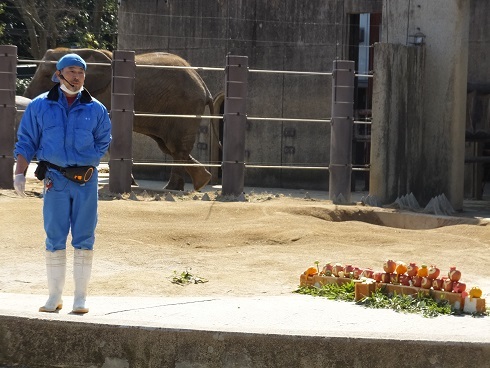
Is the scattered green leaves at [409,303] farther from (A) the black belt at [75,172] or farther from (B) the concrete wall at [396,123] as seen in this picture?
(B) the concrete wall at [396,123]

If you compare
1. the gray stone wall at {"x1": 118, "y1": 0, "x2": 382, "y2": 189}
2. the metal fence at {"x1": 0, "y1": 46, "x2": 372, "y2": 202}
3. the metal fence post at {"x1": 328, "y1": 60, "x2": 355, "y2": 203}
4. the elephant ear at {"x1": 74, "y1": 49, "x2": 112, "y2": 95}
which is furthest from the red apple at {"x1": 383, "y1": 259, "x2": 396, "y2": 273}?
the gray stone wall at {"x1": 118, "y1": 0, "x2": 382, "y2": 189}

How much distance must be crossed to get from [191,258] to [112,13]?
2564 centimetres

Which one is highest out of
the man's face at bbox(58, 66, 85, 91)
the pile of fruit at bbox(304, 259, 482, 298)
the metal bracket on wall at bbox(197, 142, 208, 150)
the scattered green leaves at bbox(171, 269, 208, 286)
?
the man's face at bbox(58, 66, 85, 91)

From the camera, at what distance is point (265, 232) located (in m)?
10.6

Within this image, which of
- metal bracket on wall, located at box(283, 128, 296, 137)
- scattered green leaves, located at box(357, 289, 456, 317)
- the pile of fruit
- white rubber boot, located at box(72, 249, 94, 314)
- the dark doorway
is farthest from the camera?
metal bracket on wall, located at box(283, 128, 296, 137)

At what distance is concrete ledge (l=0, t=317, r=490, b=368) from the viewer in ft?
18.8

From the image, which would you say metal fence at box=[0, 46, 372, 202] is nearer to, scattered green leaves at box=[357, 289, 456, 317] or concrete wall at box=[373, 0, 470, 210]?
concrete wall at box=[373, 0, 470, 210]

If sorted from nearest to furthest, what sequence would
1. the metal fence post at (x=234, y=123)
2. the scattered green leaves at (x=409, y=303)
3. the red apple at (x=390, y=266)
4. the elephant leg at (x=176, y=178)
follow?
the scattered green leaves at (x=409, y=303) < the red apple at (x=390, y=266) < the metal fence post at (x=234, y=123) < the elephant leg at (x=176, y=178)

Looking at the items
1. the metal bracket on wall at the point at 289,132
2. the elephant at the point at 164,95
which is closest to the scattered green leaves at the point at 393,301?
the elephant at the point at 164,95

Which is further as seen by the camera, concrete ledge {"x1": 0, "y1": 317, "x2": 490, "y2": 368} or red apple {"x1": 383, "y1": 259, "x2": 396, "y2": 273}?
red apple {"x1": 383, "y1": 259, "x2": 396, "y2": 273}

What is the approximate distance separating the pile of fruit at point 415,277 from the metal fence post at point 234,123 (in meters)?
6.28

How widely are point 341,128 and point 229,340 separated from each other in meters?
8.49

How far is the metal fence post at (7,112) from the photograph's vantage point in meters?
13.5

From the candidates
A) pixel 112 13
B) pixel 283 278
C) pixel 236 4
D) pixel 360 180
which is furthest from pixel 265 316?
pixel 112 13
